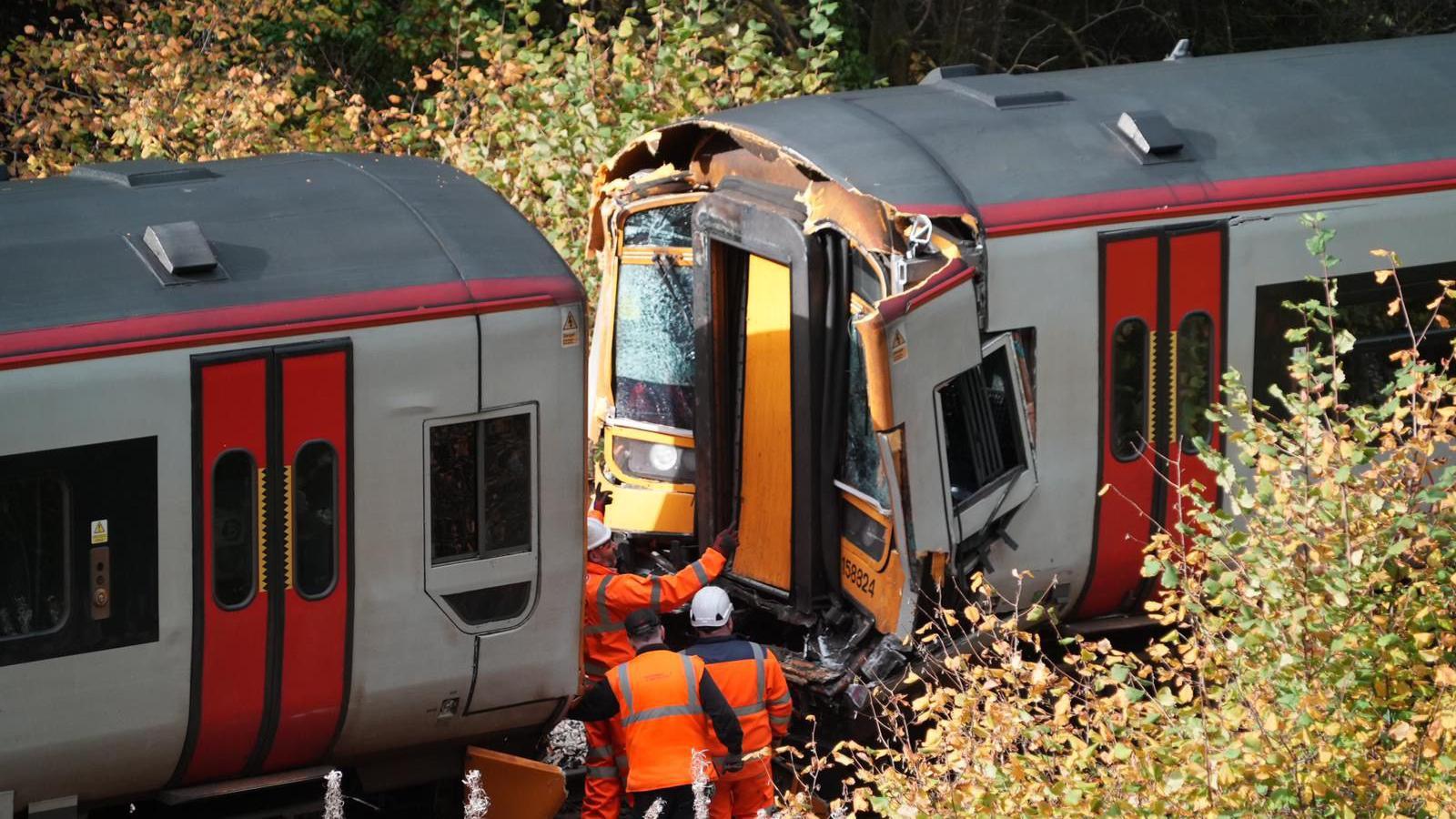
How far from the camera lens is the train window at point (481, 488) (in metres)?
6.81

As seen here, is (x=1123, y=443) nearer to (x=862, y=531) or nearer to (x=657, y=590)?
(x=862, y=531)

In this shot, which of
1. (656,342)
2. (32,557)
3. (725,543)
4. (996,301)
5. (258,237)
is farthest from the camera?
(656,342)

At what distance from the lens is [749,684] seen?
23.7 feet

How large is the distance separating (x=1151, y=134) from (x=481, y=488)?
11.2 feet

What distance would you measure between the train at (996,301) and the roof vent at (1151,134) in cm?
1

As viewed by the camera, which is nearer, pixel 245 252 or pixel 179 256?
pixel 179 256

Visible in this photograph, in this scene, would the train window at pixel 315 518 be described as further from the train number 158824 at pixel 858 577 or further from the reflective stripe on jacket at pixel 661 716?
the train number 158824 at pixel 858 577

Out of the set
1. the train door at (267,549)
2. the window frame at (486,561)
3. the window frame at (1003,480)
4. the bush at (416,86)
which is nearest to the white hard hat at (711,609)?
the window frame at (486,561)

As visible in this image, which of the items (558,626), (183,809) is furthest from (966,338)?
(183,809)

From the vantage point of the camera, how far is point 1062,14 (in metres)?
18.2

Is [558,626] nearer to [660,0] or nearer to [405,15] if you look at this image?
[660,0]

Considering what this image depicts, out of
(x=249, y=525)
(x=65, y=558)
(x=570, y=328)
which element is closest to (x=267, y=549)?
(x=249, y=525)

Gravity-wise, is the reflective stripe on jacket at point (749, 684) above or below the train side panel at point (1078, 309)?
below

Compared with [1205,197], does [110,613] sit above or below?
below
